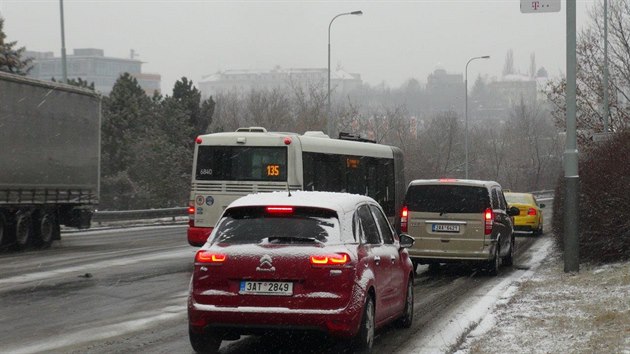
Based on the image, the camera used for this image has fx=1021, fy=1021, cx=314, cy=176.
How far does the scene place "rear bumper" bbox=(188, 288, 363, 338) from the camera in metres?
9.27

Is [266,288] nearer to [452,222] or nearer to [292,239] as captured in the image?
[292,239]

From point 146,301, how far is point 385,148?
15072 millimetres

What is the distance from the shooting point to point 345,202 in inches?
404

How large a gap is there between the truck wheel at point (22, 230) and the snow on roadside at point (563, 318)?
525 inches

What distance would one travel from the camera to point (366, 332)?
970 cm

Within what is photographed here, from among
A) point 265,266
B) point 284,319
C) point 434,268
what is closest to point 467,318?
point 284,319

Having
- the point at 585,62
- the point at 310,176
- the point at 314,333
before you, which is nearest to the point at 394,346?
the point at 314,333

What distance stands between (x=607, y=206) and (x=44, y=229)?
15.0 m

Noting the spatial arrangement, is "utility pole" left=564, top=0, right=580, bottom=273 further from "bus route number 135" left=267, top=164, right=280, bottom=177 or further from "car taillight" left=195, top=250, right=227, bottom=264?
"car taillight" left=195, top=250, right=227, bottom=264

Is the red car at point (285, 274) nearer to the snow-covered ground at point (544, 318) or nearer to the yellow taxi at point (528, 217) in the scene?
the snow-covered ground at point (544, 318)

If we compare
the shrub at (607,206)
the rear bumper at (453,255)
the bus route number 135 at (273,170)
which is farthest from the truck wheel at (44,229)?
the shrub at (607,206)

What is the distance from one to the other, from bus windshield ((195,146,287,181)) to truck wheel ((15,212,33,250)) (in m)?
5.99

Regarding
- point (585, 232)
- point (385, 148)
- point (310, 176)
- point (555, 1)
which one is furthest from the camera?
point (385, 148)

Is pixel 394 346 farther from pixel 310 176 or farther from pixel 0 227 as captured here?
pixel 0 227
